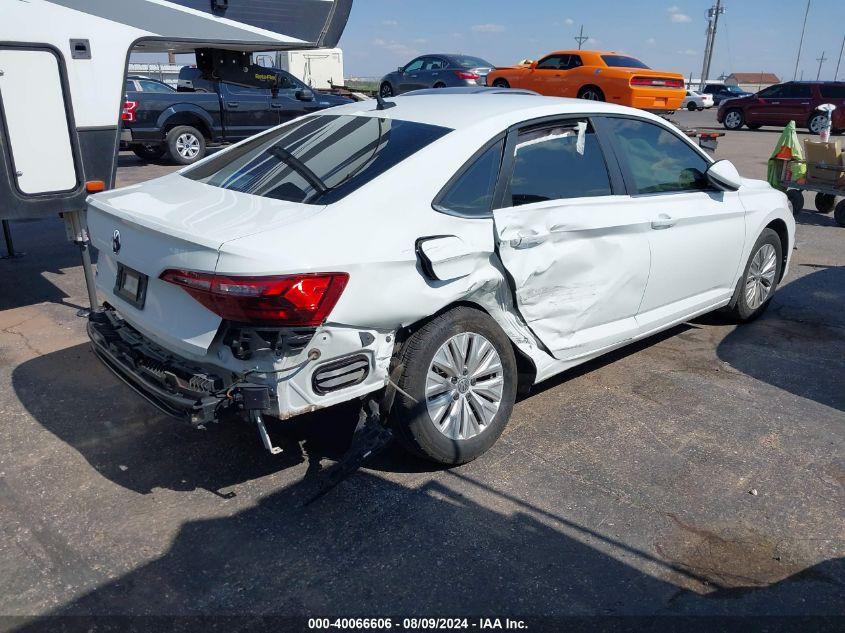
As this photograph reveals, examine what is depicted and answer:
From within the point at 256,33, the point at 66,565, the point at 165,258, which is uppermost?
the point at 256,33

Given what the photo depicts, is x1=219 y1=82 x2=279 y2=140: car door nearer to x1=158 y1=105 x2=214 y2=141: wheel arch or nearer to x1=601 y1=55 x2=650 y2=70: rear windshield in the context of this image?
x1=158 y1=105 x2=214 y2=141: wheel arch

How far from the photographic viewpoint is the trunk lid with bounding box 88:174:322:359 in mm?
2947

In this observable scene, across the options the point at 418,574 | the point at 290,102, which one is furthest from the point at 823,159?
the point at 290,102

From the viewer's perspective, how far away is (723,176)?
477cm

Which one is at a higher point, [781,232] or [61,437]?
[781,232]

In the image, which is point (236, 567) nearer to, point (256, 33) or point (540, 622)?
point (540, 622)

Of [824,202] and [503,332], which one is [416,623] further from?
[824,202]

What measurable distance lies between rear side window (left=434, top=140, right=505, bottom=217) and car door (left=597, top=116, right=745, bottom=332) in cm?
98

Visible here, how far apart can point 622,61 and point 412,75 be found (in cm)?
673

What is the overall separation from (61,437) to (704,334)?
173 inches

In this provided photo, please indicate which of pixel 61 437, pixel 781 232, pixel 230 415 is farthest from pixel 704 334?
pixel 61 437

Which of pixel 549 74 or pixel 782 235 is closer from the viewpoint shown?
pixel 782 235

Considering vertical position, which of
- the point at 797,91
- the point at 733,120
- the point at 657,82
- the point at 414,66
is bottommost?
the point at 733,120

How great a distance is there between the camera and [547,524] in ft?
10.4
